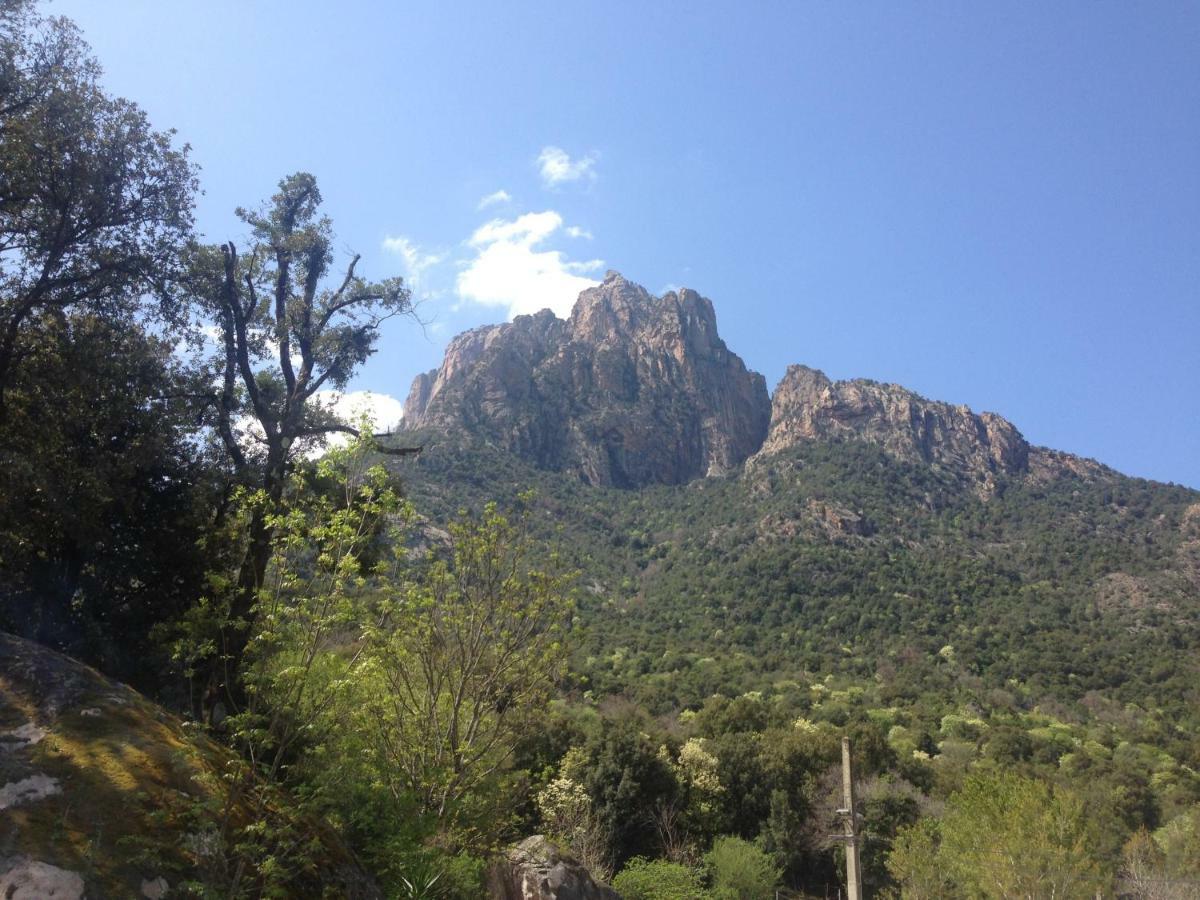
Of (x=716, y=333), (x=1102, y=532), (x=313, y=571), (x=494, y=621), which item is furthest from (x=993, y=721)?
(x=716, y=333)

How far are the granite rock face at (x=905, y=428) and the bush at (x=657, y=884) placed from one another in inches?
3880

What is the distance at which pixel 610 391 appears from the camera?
13262cm

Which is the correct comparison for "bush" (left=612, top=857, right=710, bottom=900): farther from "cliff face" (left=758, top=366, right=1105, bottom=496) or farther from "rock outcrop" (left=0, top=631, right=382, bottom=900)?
"cliff face" (left=758, top=366, right=1105, bottom=496)

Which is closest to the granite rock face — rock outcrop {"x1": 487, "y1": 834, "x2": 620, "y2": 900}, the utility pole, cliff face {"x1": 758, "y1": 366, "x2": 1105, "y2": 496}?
cliff face {"x1": 758, "y1": 366, "x2": 1105, "y2": 496}

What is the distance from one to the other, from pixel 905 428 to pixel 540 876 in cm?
11624

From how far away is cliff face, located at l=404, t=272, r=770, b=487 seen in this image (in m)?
116

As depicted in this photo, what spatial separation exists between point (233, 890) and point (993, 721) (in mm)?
60244

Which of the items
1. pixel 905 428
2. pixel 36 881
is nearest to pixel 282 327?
pixel 36 881

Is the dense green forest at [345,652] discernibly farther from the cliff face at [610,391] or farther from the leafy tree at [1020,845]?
the cliff face at [610,391]

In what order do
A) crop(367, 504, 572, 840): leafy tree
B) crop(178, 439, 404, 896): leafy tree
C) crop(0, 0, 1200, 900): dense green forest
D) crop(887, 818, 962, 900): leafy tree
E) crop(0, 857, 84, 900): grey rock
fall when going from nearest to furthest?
crop(0, 857, 84, 900): grey rock
crop(178, 439, 404, 896): leafy tree
crop(0, 0, 1200, 900): dense green forest
crop(367, 504, 572, 840): leafy tree
crop(887, 818, 962, 900): leafy tree

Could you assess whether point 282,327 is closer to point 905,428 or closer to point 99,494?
point 99,494

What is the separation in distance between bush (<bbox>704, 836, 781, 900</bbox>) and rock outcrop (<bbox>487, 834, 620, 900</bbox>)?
49.7 ft

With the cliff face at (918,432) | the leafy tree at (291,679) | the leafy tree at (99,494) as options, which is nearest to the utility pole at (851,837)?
the leafy tree at (291,679)

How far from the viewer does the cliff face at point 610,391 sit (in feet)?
379
